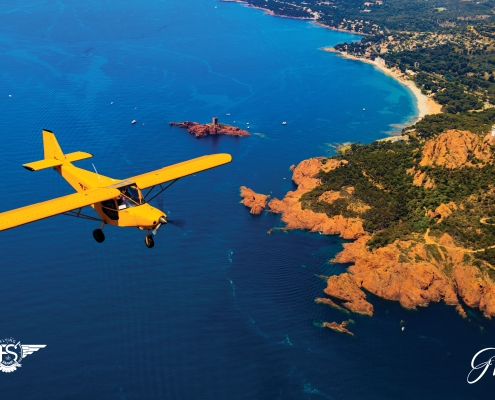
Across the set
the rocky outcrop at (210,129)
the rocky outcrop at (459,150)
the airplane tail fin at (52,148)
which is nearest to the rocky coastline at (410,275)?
the rocky outcrop at (459,150)

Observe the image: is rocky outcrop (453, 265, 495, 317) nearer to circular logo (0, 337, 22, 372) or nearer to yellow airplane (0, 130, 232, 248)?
yellow airplane (0, 130, 232, 248)

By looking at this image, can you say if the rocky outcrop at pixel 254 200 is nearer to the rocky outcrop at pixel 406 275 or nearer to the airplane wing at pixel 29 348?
the rocky outcrop at pixel 406 275

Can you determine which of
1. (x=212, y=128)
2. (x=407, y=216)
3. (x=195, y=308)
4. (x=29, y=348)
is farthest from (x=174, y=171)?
(x=212, y=128)

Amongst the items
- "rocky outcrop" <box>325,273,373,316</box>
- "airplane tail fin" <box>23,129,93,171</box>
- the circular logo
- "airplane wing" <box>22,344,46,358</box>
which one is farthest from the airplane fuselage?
"rocky outcrop" <box>325,273,373,316</box>

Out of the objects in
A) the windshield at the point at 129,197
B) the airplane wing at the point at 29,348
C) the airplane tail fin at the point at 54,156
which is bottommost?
the airplane wing at the point at 29,348

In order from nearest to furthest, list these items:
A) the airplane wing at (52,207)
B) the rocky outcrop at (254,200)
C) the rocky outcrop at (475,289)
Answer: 1. the airplane wing at (52,207)
2. the rocky outcrop at (475,289)
3. the rocky outcrop at (254,200)

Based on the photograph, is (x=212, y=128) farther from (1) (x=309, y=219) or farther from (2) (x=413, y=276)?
(2) (x=413, y=276)
